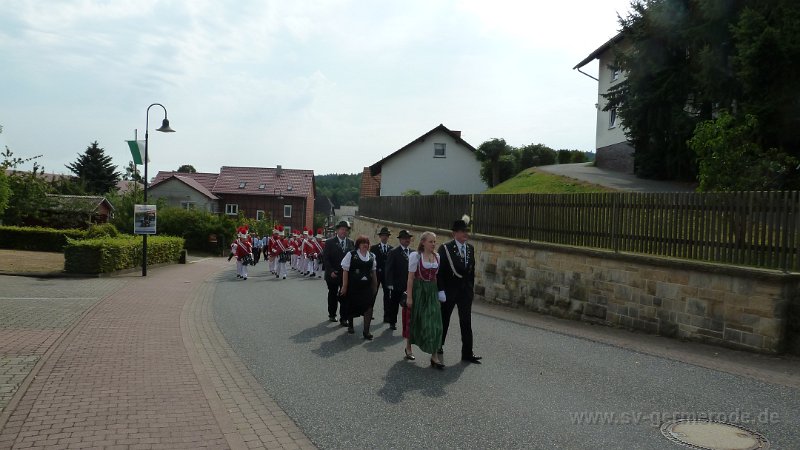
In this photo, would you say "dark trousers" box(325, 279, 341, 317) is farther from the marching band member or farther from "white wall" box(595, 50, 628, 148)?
"white wall" box(595, 50, 628, 148)

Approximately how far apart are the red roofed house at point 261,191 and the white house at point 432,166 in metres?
22.2

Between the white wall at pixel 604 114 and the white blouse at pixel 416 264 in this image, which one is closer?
the white blouse at pixel 416 264

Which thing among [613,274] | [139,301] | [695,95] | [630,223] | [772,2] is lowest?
[139,301]

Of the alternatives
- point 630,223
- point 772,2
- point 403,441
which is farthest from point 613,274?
point 772,2

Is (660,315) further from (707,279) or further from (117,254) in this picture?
(117,254)

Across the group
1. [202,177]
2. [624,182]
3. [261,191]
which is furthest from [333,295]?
[202,177]

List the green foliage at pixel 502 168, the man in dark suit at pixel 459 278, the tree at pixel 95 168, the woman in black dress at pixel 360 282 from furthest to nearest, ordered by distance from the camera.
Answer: the tree at pixel 95 168, the green foliage at pixel 502 168, the woman in black dress at pixel 360 282, the man in dark suit at pixel 459 278

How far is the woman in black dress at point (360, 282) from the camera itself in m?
9.96

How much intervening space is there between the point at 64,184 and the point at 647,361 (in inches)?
2235

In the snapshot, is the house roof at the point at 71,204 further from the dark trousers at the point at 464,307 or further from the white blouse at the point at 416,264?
the dark trousers at the point at 464,307

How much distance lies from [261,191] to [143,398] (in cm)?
7335

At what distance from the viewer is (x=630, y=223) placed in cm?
1131

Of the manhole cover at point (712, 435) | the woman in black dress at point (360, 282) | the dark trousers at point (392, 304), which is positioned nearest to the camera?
the manhole cover at point (712, 435)

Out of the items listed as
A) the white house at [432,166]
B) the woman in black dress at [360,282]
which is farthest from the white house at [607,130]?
the woman in black dress at [360,282]
